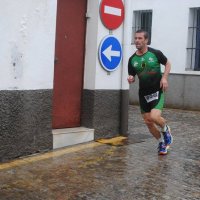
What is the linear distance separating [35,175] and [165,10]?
9300 millimetres

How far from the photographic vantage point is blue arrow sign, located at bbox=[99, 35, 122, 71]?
306 inches

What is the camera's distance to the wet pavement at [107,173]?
16.5 feet

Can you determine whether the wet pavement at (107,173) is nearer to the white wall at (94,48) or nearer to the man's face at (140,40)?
the white wall at (94,48)

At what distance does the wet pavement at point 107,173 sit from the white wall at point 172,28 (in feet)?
19.3

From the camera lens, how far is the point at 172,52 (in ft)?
44.7

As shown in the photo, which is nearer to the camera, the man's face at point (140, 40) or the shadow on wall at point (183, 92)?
the man's face at point (140, 40)

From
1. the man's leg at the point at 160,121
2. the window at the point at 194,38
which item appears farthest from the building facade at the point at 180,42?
the man's leg at the point at 160,121

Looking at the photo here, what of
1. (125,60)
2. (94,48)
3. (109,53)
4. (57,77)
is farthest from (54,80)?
(125,60)

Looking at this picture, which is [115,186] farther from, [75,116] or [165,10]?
[165,10]

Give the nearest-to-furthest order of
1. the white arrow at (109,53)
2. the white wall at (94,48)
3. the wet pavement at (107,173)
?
1. the wet pavement at (107,173)
2. the white wall at (94,48)
3. the white arrow at (109,53)

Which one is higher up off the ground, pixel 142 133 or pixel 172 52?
pixel 172 52

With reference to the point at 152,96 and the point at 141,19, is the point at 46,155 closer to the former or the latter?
the point at 152,96

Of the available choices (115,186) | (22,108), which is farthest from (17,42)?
(115,186)

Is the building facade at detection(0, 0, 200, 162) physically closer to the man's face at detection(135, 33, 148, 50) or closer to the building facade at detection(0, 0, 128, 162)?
the building facade at detection(0, 0, 128, 162)
